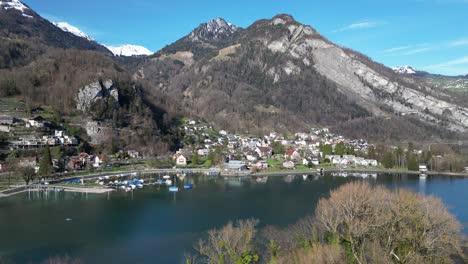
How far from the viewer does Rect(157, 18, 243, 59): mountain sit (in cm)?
11775

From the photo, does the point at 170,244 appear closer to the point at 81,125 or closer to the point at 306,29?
the point at 81,125

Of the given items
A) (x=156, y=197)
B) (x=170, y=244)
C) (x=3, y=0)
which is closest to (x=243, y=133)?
(x=156, y=197)

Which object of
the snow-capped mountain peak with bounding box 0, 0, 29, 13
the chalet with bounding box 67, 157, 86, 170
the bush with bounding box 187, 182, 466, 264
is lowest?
the bush with bounding box 187, 182, 466, 264

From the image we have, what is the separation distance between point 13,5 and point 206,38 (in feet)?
190

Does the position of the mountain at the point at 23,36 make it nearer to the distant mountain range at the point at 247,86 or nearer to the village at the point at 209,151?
the distant mountain range at the point at 247,86

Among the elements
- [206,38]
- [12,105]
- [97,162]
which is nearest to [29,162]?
[97,162]

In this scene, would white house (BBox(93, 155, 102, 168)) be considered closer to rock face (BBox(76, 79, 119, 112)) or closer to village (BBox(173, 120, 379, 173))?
village (BBox(173, 120, 379, 173))

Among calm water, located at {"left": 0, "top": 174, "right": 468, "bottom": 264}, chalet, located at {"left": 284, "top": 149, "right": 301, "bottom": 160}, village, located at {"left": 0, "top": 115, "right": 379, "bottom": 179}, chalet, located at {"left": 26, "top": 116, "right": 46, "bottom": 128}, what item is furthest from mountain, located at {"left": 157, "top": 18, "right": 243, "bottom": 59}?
calm water, located at {"left": 0, "top": 174, "right": 468, "bottom": 264}

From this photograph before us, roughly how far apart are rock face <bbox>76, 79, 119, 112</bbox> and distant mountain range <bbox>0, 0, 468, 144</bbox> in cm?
30

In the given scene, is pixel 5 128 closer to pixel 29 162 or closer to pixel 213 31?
pixel 29 162

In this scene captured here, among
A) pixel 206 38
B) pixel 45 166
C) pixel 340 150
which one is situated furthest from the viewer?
pixel 206 38

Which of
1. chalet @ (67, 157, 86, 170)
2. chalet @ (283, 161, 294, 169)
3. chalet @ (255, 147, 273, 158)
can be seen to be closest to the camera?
chalet @ (67, 157, 86, 170)

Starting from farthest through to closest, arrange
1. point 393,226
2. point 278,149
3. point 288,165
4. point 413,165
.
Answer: point 278,149 < point 288,165 < point 413,165 < point 393,226

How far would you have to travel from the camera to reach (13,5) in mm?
98562
